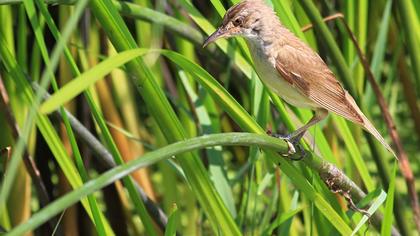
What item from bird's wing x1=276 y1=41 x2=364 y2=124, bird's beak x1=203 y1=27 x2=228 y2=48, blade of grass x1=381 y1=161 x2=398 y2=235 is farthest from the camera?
bird's wing x1=276 y1=41 x2=364 y2=124

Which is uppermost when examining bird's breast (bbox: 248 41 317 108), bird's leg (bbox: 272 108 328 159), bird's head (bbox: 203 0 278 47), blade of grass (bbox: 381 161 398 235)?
bird's head (bbox: 203 0 278 47)

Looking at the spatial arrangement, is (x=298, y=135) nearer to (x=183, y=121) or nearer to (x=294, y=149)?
(x=294, y=149)

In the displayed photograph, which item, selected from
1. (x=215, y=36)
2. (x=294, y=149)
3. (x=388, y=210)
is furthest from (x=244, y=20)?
(x=388, y=210)

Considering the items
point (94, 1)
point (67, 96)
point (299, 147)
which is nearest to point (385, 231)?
point (299, 147)

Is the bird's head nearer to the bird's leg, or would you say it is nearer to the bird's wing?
the bird's wing

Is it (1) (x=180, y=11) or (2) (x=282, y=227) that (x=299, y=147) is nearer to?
(2) (x=282, y=227)

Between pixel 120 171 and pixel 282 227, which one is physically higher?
pixel 120 171

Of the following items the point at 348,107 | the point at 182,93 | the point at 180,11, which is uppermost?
the point at 180,11

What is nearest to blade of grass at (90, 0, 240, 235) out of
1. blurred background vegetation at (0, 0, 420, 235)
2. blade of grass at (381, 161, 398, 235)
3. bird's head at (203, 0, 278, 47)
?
blurred background vegetation at (0, 0, 420, 235)
